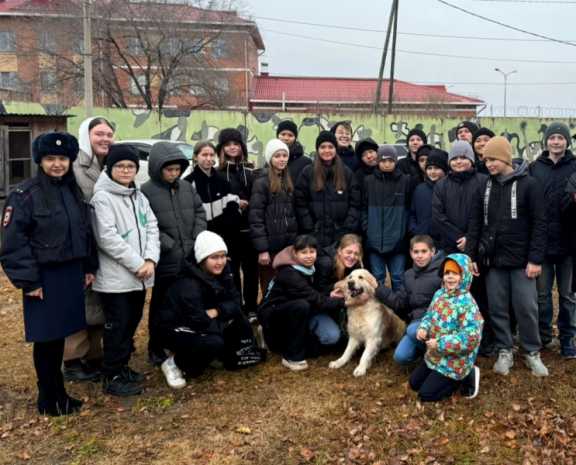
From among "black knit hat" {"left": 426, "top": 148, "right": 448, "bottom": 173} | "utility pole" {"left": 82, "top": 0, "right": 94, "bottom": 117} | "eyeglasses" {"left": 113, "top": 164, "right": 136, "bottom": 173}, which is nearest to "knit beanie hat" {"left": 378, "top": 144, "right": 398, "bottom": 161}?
"black knit hat" {"left": 426, "top": 148, "right": 448, "bottom": 173}

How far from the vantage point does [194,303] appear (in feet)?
14.5

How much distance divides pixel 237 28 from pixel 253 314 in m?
28.5

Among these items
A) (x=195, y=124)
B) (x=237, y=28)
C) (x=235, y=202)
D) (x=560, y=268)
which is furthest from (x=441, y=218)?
(x=237, y=28)

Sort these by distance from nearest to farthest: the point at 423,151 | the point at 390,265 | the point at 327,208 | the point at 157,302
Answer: the point at 157,302 → the point at 327,208 → the point at 390,265 → the point at 423,151

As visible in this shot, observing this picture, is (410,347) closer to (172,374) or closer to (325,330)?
(325,330)

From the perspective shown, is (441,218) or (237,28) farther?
(237,28)

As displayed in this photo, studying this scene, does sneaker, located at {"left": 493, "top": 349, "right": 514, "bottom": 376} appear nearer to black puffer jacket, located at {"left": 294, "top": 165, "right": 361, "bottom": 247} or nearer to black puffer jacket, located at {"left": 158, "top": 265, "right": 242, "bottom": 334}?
black puffer jacket, located at {"left": 294, "top": 165, "right": 361, "bottom": 247}

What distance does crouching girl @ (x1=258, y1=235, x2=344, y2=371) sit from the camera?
191 inches

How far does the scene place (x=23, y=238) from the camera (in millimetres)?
3609

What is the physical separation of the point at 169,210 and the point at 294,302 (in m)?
1.37

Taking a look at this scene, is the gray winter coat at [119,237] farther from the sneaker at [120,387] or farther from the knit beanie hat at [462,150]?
the knit beanie hat at [462,150]

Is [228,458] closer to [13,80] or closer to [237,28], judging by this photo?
[237,28]

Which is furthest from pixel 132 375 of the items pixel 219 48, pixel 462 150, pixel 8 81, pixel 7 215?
pixel 8 81

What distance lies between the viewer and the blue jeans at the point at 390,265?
5539mm
